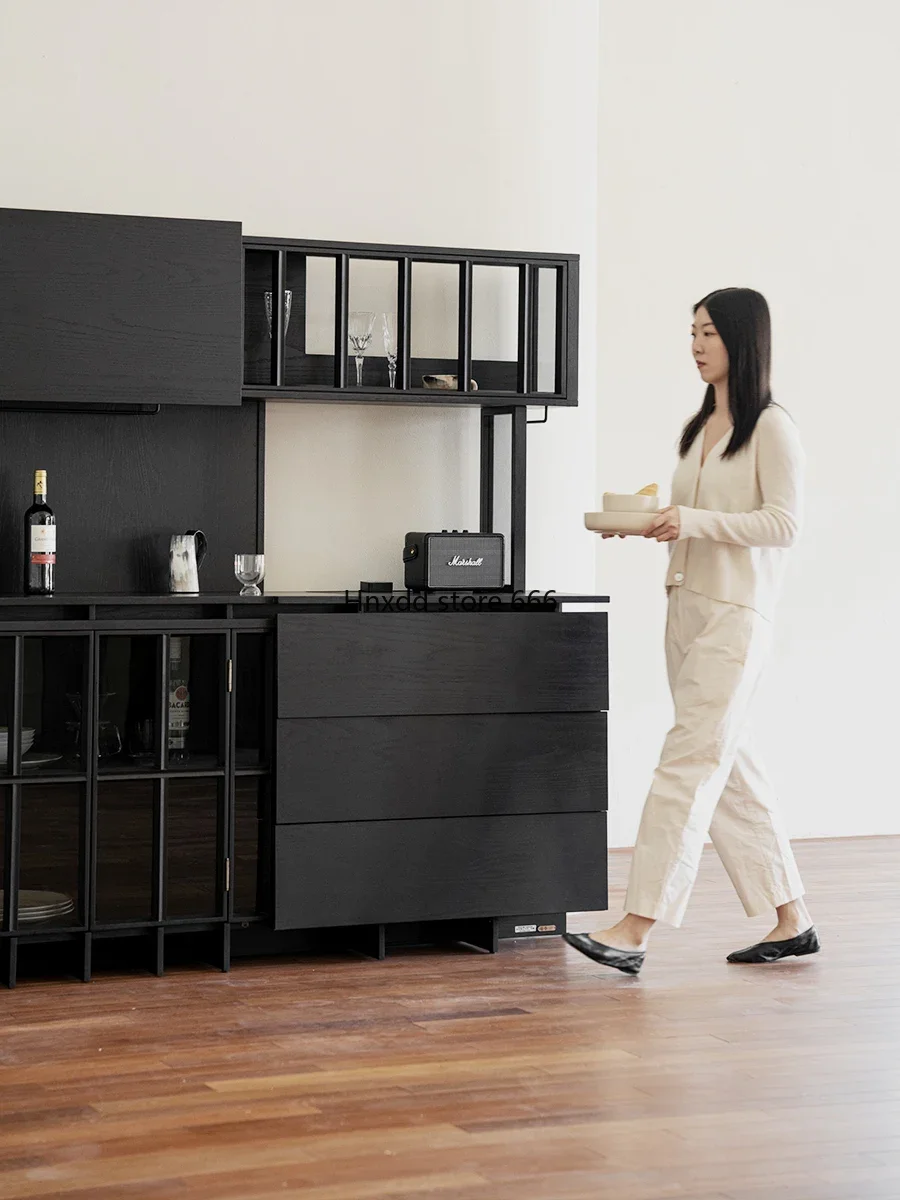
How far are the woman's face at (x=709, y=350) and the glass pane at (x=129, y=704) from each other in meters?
1.45

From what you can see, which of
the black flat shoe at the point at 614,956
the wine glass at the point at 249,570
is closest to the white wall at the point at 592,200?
the wine glass at the point at 249,570

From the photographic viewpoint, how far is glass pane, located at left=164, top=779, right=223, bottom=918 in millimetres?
3488

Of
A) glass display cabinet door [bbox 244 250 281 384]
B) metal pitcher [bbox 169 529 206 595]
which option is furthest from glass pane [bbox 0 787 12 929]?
glass display cabinet door [bbox 244 250 281 384]

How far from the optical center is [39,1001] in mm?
3252

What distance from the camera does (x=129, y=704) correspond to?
3.47m

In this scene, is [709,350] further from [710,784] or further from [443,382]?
[710,784]

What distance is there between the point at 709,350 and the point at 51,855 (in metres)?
1.92

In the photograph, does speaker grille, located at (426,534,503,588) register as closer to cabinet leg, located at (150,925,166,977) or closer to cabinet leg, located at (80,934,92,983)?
cabinet leg, located at (150,925,166,977)

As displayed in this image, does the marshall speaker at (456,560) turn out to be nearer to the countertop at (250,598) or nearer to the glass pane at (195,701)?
the countertop at (250,598)

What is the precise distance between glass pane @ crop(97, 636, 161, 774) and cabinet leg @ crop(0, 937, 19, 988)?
1.40 ft

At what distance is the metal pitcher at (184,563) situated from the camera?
381 cm

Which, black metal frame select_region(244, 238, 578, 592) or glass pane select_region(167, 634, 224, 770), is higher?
black metal frame select_region(244, 238, 578, 592)

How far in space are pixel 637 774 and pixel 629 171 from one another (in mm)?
2023

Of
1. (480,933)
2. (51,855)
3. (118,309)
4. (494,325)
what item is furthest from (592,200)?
(51,855)
